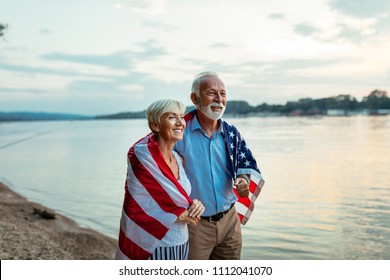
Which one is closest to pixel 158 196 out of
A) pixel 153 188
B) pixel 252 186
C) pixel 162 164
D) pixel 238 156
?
pixel 153 188

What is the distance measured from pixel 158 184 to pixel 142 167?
0.11m

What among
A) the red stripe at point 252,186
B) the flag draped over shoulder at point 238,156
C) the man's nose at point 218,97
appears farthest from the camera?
the red stripe at point 252,186

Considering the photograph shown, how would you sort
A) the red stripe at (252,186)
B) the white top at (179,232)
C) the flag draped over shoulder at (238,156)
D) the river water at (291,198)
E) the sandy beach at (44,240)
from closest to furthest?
the white top at (179,232) < the flag draped over shoulder at (238,156) < the red stripe at (252,186) < the sandy beach at (44,240) < the river water at (291,198)

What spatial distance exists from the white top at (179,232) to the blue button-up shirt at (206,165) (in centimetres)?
17

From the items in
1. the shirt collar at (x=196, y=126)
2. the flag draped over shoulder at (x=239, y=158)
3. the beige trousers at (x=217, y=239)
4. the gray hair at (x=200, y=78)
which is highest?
the gray hair at (x=200, y=78)

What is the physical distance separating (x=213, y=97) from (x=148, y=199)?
644 millimetres

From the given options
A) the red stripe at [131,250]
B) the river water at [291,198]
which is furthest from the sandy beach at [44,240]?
the red stripe at [131,250]

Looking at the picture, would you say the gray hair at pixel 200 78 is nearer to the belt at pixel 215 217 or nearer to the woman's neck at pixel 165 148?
the woman's neck at pixel 165 148

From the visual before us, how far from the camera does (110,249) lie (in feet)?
21.8

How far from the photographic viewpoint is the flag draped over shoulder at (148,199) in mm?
2363

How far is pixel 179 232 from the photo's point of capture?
8.09 feet

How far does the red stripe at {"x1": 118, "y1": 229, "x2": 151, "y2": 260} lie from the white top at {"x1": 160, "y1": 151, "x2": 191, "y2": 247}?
106 millimetres
